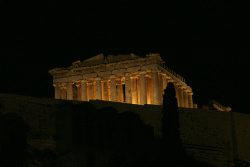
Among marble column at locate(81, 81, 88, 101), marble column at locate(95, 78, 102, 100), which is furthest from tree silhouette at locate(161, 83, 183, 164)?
marble column at locate(81, 81, 88, 101)

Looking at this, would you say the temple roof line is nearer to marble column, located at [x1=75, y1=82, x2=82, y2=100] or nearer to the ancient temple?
the ancient temple

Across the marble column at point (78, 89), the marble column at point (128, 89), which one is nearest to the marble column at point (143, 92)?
the marble column at point (128, 89)

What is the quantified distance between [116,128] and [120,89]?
837 inches

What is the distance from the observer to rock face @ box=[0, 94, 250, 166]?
2352 cm

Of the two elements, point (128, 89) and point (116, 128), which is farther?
point (128, 89)

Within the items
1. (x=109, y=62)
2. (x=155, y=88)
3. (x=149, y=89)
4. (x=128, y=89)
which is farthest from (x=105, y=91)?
(x=155, y=88)

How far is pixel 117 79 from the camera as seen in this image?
149 feet

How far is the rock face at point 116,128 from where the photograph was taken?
23.5 m

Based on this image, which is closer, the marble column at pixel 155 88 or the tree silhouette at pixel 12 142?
the tree silhouette at pixel 12 142

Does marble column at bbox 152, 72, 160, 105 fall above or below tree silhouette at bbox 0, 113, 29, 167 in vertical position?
above

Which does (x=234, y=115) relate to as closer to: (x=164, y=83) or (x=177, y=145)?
(x=177, y=145)

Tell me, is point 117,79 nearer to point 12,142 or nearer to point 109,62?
point 109,62

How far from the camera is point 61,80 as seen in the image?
47312mm

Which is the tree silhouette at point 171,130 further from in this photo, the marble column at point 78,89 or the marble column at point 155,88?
the marble column at point 78,89
